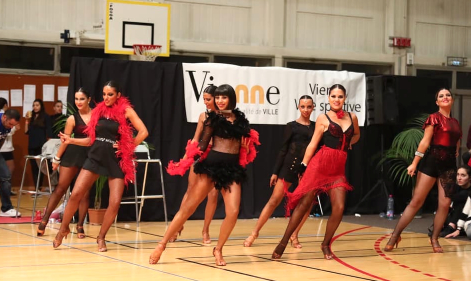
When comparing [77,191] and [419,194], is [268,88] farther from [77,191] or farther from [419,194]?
[77,191]

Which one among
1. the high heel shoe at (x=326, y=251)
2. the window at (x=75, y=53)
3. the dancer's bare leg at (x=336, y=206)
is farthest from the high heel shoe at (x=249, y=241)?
the window at (x=75, y=53)

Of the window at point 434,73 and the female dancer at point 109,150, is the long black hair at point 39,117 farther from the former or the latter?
the window at point 434,73

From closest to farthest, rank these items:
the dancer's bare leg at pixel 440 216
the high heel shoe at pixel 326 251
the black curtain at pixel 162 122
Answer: the high heel shoe at pixel 326 251, the dancer's bare leg at pixel 440 216, the black curtain at pixel 162 122

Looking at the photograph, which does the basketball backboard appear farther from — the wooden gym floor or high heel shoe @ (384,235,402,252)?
high heel shoe @ (384,235,402,252)

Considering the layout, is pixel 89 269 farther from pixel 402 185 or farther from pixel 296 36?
pixel 296 36

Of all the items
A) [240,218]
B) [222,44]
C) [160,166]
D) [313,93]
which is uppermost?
[222,44]

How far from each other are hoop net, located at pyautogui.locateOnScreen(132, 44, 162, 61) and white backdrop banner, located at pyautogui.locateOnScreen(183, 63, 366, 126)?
1.94 meters

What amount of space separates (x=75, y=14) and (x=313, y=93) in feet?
17.7

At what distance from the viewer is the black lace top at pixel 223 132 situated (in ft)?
22.5

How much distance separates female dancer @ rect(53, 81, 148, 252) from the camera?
7832 millimetres

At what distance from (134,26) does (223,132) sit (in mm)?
7580

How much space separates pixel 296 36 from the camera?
16688 mm

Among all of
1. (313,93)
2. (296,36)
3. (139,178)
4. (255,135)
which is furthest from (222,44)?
(255,135)

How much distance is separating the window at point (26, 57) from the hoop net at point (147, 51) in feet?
9.19
